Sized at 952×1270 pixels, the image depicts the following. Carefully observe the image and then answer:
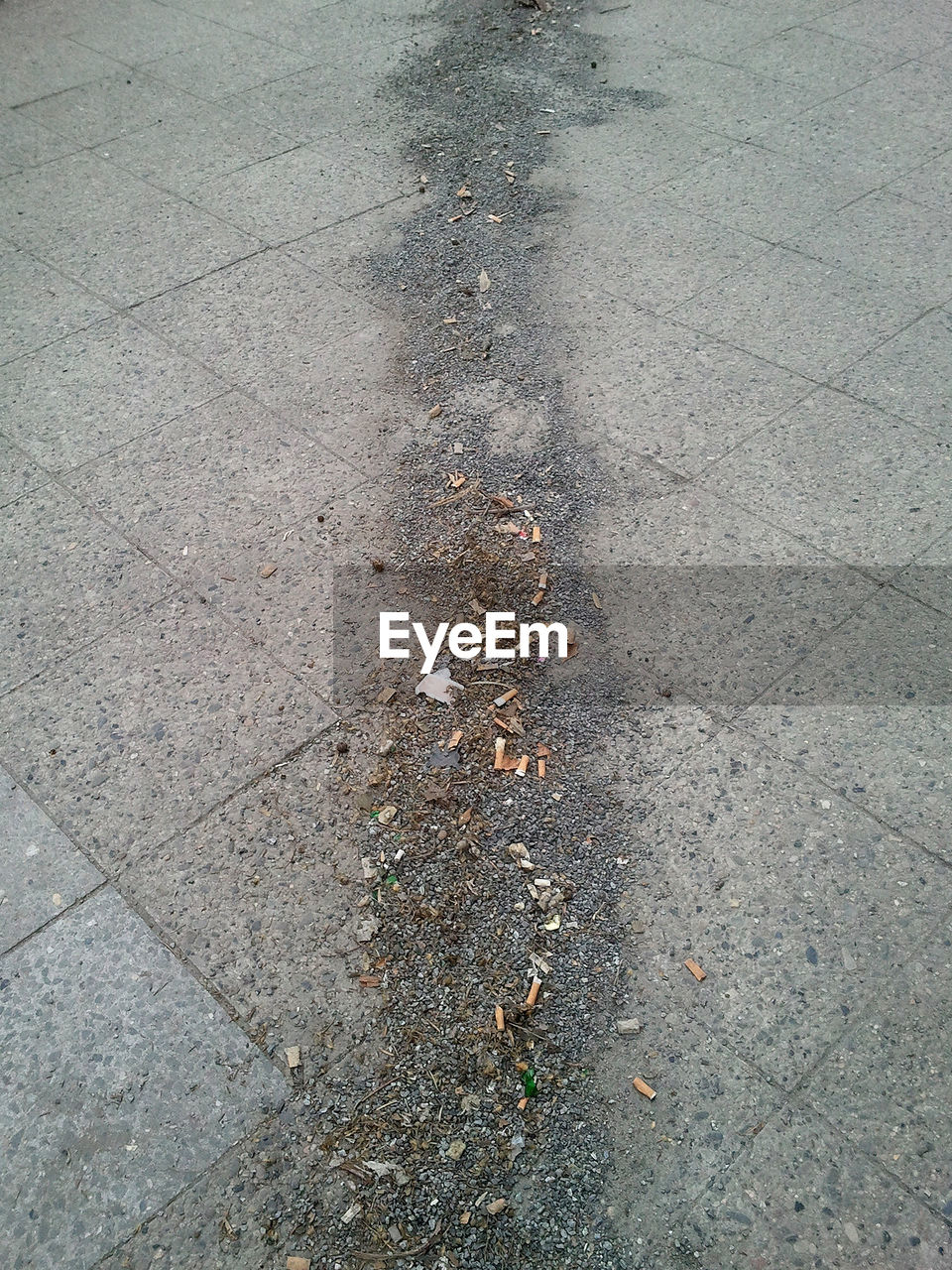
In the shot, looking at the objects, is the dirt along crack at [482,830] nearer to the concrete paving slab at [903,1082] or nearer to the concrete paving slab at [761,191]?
the concrete paving slab at [903,1082]

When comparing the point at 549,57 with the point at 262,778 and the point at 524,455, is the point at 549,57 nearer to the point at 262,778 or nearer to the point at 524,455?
the point at 524,455

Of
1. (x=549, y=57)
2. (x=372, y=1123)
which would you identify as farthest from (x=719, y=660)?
(x=549, y=57)

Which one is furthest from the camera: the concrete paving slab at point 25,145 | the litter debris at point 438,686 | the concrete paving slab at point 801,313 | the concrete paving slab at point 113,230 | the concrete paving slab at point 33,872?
the concrete paving slab at point 25,145

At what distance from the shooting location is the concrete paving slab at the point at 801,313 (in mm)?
5410

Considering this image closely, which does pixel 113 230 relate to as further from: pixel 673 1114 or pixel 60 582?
pixel 673 1114

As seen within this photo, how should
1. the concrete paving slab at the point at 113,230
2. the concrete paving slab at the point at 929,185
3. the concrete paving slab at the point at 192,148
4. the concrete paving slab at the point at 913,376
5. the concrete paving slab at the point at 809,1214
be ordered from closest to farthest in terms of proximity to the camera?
the concrete paving slab at the point at 809,1214 < the concrete paving slab at the point at 913,376 < the concrete paving slab at the point at 113,230 < the concrete paving slab at the point at 929,185 < the concrete paving slab at the point at 192,148

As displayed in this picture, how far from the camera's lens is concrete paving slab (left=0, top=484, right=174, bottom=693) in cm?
414

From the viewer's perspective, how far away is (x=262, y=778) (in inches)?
143

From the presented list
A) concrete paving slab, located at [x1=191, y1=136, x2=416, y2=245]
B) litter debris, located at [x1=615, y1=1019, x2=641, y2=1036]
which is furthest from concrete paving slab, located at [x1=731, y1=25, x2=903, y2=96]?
litter debris, located at [x1=615, y1=1019, x2=641, y2=1036]

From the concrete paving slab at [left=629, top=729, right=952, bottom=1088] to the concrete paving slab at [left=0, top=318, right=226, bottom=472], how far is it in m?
3.37

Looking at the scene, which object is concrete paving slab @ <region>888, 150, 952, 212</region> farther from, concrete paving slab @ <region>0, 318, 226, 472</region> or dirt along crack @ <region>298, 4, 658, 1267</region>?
concrete paving slab @ <region>0, 318, 226, 472</region>

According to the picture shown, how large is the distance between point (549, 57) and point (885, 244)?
12.5ft

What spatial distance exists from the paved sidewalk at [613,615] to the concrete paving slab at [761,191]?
0.13 feet

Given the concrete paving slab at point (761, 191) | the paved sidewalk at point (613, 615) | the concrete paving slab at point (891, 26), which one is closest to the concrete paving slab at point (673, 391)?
the paved sidewalk at point (613, 615)
